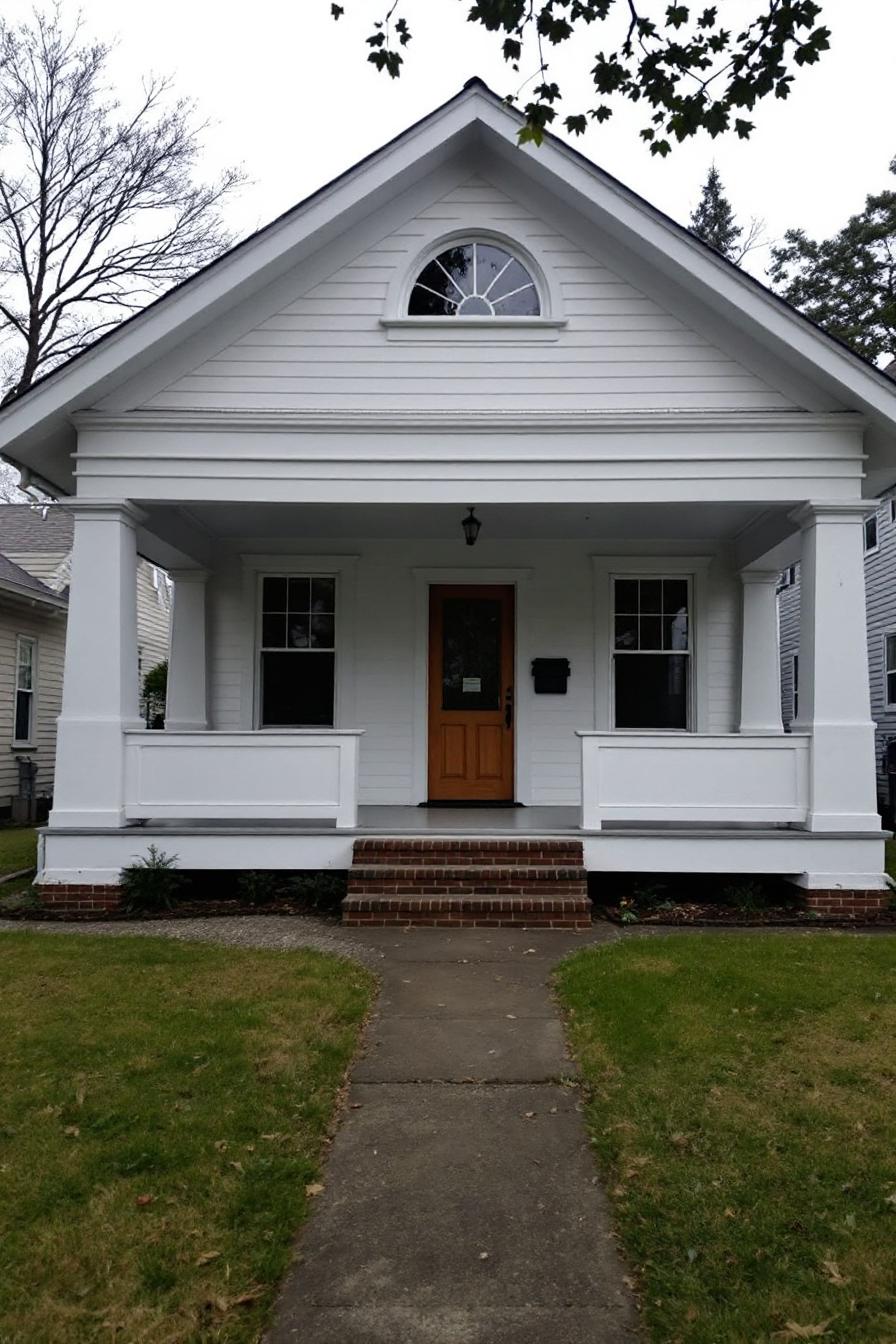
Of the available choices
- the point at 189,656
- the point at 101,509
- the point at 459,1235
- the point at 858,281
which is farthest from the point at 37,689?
the point at 858,281

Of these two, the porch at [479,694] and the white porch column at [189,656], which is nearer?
the porch at [479,694]

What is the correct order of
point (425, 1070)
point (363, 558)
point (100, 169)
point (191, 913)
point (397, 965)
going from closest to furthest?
point (425, 1070), point (397, 965), point (191, 913), point (363, 558), point (100, 169)

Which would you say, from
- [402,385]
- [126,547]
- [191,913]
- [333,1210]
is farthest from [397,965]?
[402,385]

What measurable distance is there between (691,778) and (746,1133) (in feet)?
14.7

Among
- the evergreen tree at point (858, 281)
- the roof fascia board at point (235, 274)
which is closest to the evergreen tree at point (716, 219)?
the evergreen tree at point (858, 281)

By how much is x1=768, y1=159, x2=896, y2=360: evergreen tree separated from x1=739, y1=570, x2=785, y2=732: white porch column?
65.2ft

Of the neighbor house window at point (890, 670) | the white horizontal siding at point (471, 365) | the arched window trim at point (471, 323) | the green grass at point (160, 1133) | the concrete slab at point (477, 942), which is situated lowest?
the concrete slab at point (477, 942)

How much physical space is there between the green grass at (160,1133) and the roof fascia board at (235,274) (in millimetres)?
4454

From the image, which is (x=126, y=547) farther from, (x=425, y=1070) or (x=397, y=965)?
(x=425, y=1070)

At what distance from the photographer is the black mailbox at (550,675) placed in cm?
988

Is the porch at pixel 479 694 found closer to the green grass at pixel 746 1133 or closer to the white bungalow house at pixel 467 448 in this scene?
the white bungalow house at pixel 467 448

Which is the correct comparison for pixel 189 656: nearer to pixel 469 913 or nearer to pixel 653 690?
pixel 469 913

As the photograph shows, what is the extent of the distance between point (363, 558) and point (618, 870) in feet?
14.6

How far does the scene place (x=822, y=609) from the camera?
302 inches
